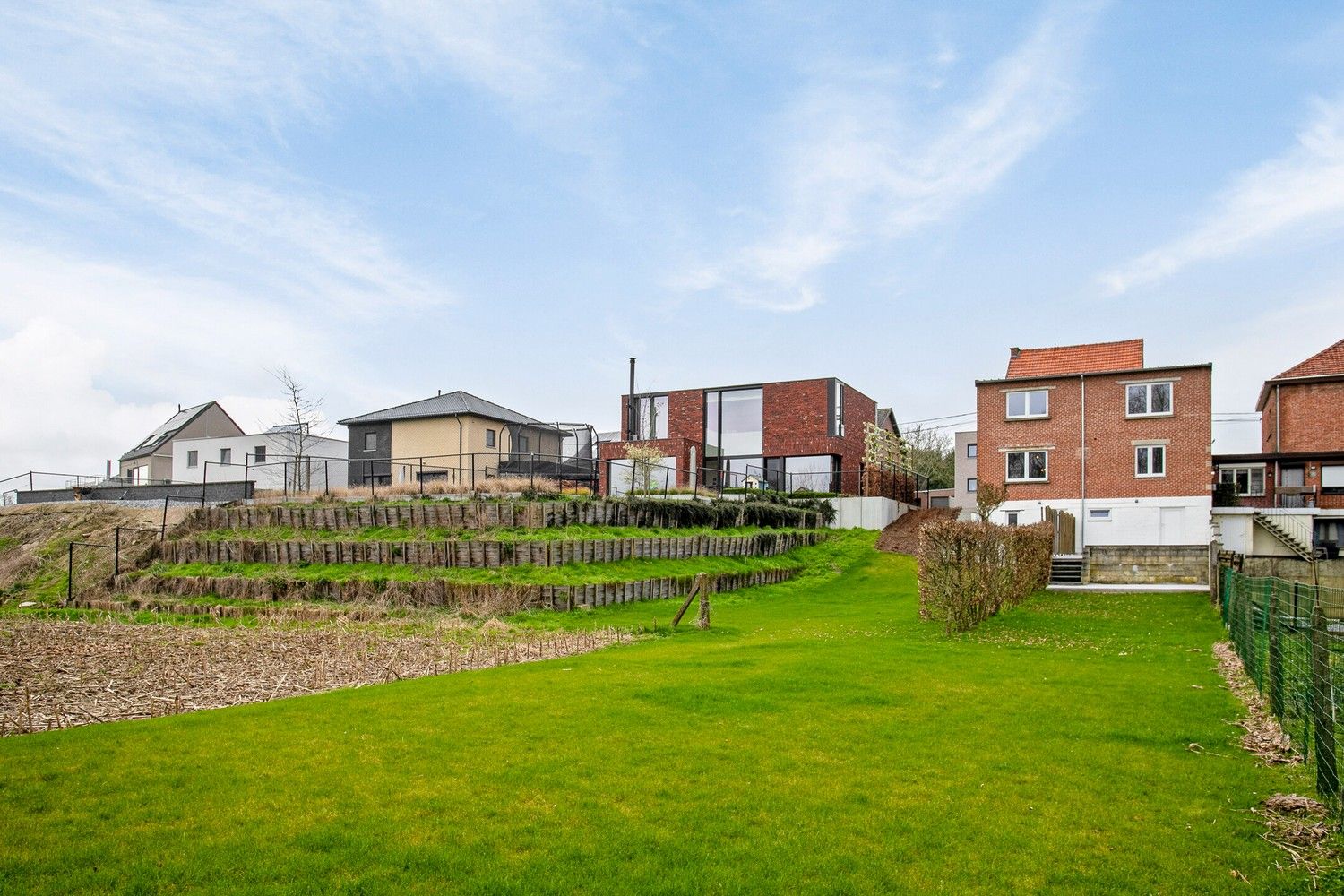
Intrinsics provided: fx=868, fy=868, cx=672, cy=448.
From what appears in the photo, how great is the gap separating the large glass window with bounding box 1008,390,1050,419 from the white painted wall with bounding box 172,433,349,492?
3158 cm

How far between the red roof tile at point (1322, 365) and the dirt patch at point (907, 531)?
1475cm

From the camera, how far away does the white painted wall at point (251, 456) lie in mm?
44656

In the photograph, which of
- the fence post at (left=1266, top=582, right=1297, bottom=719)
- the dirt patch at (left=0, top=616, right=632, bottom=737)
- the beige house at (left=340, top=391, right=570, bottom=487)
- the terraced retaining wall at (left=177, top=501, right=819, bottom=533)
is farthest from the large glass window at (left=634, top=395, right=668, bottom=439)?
the fence post at (left=1266, top=582, right=1297, bottom=719)

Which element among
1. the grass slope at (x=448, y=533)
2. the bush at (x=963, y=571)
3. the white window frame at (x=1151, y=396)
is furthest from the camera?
the white window frame at (x=1151, y=396)

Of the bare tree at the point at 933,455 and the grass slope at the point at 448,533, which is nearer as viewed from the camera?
the grass slope at the point at 448,533

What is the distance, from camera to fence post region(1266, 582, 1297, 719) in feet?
24.8

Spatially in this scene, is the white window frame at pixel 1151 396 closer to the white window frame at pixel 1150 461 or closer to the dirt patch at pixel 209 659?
the white window frame at pixel 1150 461

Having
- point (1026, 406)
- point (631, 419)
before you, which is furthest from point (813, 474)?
point (1026, 406)

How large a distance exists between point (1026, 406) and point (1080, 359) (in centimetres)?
266

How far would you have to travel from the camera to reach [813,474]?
1550 inches

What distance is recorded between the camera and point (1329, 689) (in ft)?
17.3

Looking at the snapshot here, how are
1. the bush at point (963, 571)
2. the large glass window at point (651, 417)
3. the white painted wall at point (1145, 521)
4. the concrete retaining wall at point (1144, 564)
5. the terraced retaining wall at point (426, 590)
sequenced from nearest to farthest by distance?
the bush at point (963, 571)
the terraced retaining wall at point (426, 590)
the concrete retaining wall at point (1144, 564)
the white painted wall at point (1145, 521)
the large glass window at point (651, 417)

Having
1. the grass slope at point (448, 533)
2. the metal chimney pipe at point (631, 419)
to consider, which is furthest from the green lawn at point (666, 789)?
the metal chimney pipe at point (631, 419)

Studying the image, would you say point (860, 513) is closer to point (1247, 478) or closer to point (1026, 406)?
point (1026, 406)
